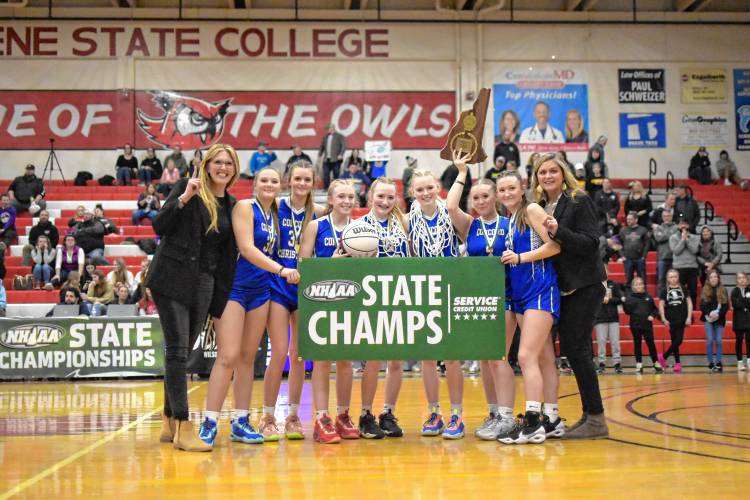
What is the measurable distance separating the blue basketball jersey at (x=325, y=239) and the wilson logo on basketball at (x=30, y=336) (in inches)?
313

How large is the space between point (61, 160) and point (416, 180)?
1931 cm

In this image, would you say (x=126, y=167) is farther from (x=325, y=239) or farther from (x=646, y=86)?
(x=325, y=239)

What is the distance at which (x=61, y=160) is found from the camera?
23.1 m

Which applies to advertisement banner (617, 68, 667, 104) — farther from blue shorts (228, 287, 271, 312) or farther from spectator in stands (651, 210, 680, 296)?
blue shorts (228, 287, 271, 312)

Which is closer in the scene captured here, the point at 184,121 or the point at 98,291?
the point at 98,291

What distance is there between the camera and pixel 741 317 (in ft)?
44.6

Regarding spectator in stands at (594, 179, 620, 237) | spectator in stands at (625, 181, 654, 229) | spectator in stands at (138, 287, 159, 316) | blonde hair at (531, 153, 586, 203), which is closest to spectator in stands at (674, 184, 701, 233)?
spectator in stands at (625, 181, 654, 229)

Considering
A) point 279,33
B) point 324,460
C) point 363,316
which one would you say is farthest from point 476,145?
point 279,33

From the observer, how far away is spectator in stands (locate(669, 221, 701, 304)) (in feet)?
51.1

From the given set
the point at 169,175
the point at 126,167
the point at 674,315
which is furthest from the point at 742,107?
the point at 126,167

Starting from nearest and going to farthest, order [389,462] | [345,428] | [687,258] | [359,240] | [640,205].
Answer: [389,462]
[359,240]
[345,428]
[687,258]
[640,205]

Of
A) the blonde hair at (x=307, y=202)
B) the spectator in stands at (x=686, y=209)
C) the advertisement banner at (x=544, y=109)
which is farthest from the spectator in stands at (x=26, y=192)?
the blonde hair at (x=307, y=202)

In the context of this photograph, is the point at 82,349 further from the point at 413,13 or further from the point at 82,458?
the point at 413,13

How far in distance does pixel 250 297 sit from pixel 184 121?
18.4 m
